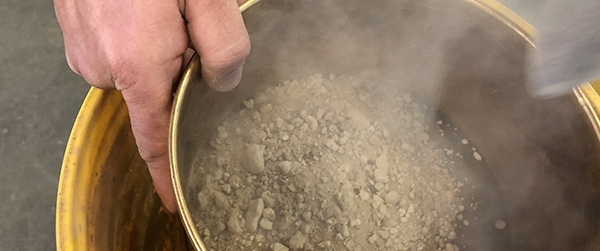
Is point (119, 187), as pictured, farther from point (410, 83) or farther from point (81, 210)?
point (410, 83)

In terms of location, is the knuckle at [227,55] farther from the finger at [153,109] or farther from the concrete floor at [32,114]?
the concrete floor at [32,114]

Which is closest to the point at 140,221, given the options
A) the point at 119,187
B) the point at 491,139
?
the point at 119,187

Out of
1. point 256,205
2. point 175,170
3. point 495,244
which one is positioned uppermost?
point 175,170

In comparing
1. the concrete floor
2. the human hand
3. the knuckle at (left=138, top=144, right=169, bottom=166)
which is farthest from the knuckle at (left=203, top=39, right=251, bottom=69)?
the concrete floor

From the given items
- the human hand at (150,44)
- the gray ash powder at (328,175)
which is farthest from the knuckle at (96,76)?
the gray ash powder at (328,175)

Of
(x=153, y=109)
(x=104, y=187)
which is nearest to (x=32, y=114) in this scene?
(x=104, y=187)

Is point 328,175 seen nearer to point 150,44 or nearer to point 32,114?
point 150,44

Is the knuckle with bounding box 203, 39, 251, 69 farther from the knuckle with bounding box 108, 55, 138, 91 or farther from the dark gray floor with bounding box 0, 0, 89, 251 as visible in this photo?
the dark gray floor with bounding box 0, 0, 89, 251
